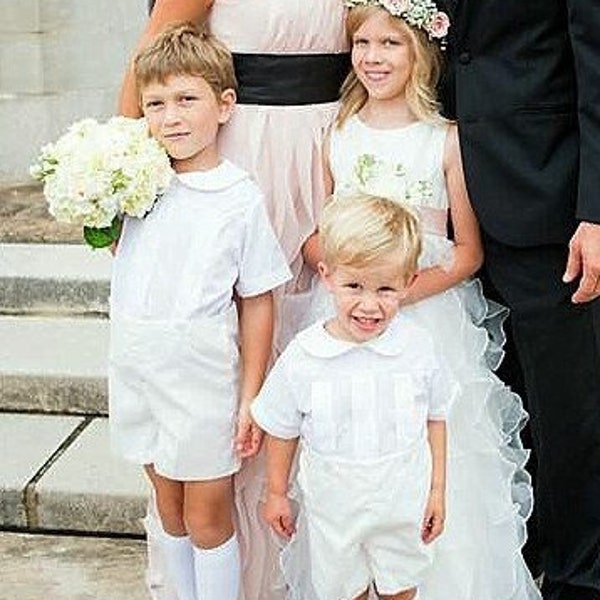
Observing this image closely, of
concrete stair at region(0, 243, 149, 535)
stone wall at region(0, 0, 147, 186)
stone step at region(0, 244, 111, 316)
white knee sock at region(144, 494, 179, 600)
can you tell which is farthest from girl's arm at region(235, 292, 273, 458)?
stone wall at region(0, 0, 147, 186)

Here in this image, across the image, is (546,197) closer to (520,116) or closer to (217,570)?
(520,116)

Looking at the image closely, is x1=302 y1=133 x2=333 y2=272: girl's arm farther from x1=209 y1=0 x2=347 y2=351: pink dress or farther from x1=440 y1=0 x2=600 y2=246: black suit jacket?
x1=440 y1=0 x2=600 y2=246: black suit jacket

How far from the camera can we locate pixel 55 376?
428 cm

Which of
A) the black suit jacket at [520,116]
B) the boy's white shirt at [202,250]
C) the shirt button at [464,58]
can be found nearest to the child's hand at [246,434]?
the boy's white shirt at [202,250]

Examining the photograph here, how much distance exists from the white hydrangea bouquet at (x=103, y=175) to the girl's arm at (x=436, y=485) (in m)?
0.74

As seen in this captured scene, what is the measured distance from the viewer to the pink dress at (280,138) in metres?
2.71

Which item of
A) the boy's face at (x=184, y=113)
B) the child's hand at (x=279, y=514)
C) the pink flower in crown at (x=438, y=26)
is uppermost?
the pink flower in crown at (x=438, y=26)

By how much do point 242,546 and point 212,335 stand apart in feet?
1.95

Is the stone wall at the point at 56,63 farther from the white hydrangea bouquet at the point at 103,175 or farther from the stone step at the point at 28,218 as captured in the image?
the white hydrangea bouquet at the point at 103,175

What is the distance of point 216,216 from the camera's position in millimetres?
2656

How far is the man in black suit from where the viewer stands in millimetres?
2619

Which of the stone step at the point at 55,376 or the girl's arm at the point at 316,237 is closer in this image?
→ the girl's arm at the point at 316,237

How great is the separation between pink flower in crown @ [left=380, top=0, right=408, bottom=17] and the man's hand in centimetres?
57

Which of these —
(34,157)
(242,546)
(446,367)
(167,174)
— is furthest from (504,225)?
(34,157)
